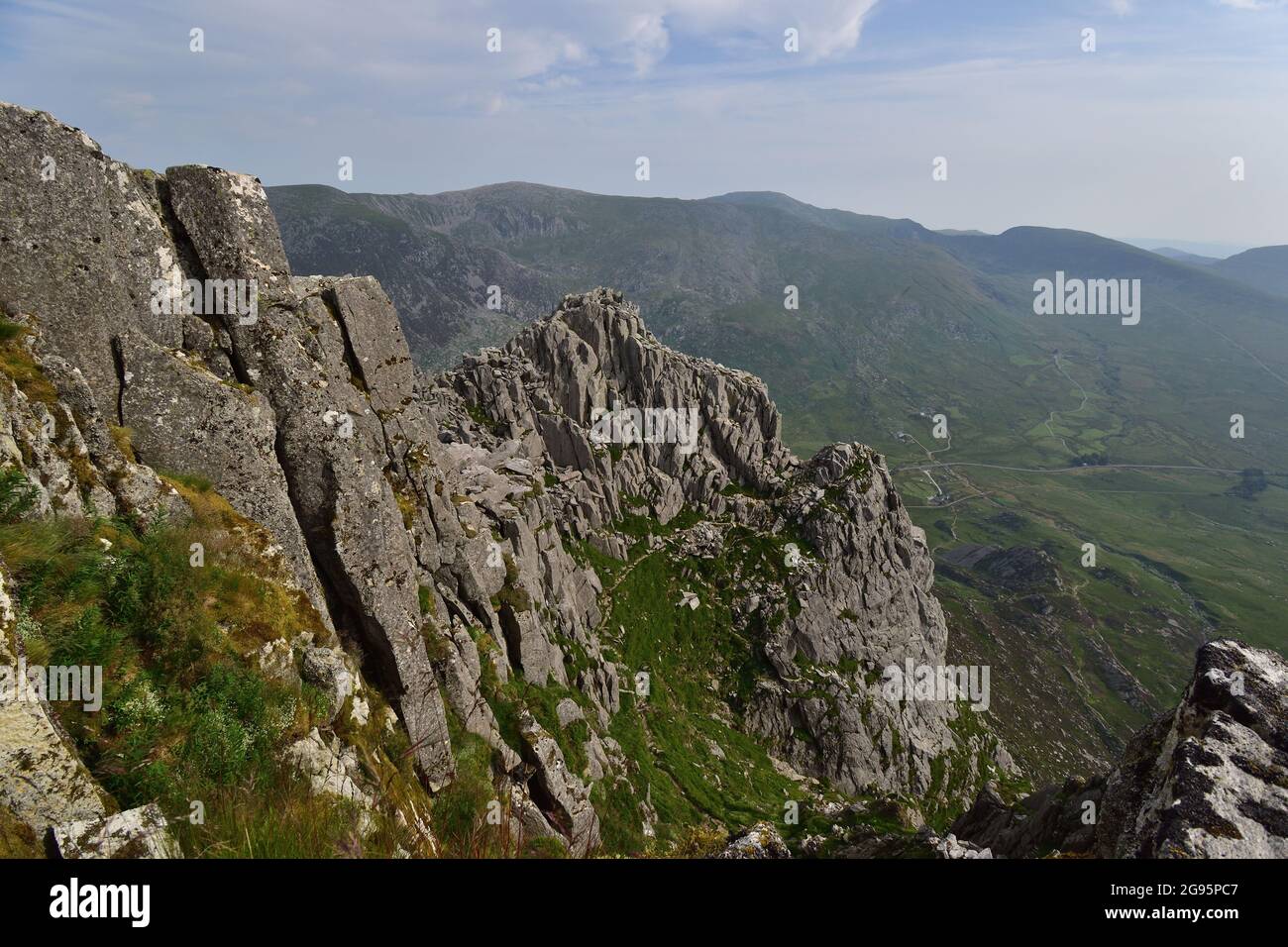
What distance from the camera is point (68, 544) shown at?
13.0m

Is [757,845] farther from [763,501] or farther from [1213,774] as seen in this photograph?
[763,501]

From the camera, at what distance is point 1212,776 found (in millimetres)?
13750

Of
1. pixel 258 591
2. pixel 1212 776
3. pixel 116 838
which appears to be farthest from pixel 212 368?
pixel 1212 776

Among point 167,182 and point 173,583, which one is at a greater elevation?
point 167,182

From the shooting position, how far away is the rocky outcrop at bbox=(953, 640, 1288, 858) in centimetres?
1283

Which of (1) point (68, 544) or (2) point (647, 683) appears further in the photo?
(2) point (647, 683)

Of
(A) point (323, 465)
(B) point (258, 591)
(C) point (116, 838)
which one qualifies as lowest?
(C) point (116, 838)

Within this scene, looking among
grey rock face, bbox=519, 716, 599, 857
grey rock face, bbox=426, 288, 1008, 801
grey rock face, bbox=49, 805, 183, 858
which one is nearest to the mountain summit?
grey rock face, bbox=49, 805, 183, 858

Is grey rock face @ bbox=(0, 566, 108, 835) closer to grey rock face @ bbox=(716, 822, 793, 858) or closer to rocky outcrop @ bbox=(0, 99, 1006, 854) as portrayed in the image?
rocky outcrop @ bbox=(0, 99, 1006, 854)

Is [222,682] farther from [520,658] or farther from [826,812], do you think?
[826,812]

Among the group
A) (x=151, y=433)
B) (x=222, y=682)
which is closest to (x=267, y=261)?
(x=151, y=433)

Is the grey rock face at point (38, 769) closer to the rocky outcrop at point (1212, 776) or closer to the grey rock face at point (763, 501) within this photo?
the rocky outcrop at point (1212, 776)

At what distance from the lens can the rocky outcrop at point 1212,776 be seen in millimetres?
12828
